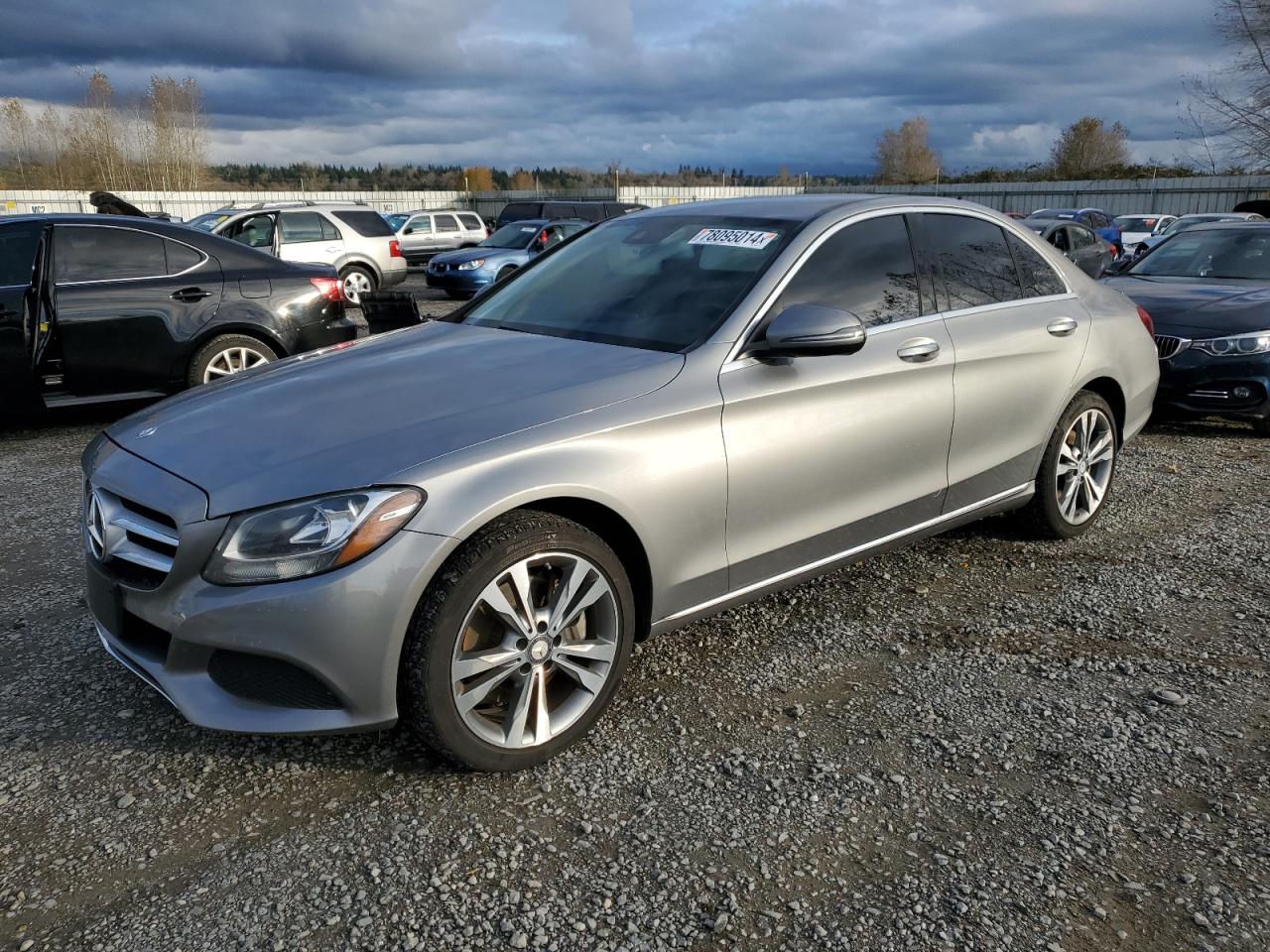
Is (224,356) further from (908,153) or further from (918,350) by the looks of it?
(908,153)

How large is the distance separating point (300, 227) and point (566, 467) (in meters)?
15.1

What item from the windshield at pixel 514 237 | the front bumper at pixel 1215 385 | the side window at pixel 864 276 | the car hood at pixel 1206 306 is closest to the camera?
the side window at pixel 864 276

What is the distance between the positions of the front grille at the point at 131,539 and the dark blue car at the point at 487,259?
14539 millimetres

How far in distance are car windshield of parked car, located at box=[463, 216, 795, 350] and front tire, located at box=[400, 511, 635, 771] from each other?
0.89 m

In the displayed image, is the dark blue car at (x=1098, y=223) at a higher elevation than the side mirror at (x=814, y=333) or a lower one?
higher

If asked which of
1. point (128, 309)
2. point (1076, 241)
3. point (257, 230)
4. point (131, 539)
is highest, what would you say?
point (257, 230)

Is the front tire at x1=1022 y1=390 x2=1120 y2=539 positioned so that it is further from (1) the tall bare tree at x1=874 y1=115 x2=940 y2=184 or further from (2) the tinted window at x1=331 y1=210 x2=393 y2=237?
(1) the tall bare tree at x1=874 y1=115 x2=940 y2=184

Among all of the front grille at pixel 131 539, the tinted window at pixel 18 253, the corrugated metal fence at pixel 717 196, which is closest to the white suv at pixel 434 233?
the corrugated metal fence at pixel 717 196

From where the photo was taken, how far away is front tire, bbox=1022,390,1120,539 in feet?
15.2

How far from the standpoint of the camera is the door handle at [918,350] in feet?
12.4

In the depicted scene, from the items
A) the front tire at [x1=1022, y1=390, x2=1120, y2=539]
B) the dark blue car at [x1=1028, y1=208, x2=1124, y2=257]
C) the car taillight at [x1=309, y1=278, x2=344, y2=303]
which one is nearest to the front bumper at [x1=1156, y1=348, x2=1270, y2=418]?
the front tire at [x1=1022, y1=390, x2=1120, y2=539]

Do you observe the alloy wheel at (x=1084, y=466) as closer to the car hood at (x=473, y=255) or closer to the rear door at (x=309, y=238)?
the rear door at (x=309, y=238)

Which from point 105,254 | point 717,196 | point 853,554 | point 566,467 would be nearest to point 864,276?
point 853,554

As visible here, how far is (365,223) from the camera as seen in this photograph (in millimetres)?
17375
